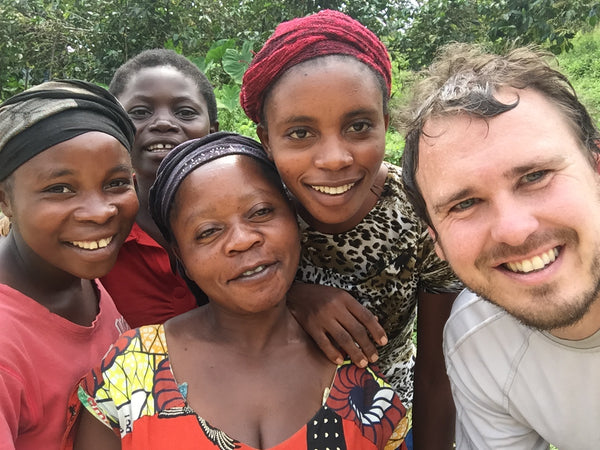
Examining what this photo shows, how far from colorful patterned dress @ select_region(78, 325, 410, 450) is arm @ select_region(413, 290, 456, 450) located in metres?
0.70

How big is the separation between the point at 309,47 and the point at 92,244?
1.05 m

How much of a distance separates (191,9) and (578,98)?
6878 millimetres

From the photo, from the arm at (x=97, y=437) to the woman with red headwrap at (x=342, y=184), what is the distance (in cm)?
74

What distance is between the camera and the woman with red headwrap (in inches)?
74.0

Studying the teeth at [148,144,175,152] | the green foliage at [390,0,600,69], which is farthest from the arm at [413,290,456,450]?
the green foliage at [390,0,600,69]

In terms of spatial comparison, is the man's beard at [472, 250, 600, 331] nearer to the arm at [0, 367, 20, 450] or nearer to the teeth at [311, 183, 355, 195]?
the teeth at [311, 183, 355, 195]

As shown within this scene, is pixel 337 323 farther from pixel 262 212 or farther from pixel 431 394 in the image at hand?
pixel 431 394

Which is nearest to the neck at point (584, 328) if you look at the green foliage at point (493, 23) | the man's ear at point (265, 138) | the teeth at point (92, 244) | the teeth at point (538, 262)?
the teeth at point (538, 262)

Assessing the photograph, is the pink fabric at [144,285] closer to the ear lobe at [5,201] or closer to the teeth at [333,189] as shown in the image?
the ear lobe at [5,201]

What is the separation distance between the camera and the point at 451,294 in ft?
7.75

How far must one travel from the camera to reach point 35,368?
1688mm

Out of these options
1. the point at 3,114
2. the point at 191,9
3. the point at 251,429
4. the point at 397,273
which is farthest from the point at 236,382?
the point at 191,9

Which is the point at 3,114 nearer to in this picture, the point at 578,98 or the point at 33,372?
the point at 33,372

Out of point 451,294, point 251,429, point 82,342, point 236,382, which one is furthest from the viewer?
point 451,294
